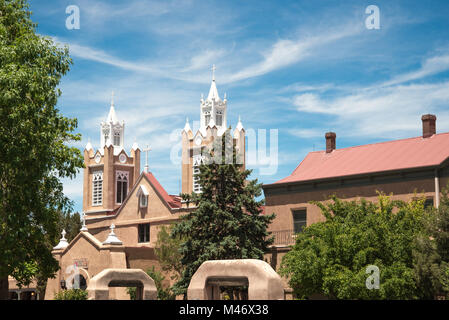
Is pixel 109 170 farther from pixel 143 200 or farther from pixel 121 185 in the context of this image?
pixel 143 200

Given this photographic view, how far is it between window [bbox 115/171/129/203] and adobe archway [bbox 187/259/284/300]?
54.2m

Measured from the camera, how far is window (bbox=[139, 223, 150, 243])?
60.1 metres

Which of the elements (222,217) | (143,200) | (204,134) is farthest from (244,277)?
(204,134)

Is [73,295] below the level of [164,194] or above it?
below

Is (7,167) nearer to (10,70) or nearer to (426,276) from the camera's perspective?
(10,70)

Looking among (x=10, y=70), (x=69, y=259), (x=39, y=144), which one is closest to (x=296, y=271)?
(x=39, y=144)

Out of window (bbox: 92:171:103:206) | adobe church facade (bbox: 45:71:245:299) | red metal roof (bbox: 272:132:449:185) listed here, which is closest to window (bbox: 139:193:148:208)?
adobe church facade (bbox: 45:71:245:299)

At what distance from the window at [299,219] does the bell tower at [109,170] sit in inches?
1470

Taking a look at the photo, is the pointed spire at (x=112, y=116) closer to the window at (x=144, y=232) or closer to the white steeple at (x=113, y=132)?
the white steeple at (x=113, y=132)

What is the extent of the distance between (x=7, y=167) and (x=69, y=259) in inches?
1173

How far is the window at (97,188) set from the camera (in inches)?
2968

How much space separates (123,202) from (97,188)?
13775 mm

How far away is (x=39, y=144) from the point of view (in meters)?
23.3

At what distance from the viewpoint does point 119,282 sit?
29969mm
